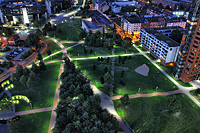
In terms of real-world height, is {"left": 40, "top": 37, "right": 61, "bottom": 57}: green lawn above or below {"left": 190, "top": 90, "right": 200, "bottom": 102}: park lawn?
above

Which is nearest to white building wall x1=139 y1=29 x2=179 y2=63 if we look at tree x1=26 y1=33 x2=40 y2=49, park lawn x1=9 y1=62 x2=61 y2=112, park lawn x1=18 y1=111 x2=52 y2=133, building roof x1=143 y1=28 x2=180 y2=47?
building roof x1=143 y1=28 x2=180 y2=47

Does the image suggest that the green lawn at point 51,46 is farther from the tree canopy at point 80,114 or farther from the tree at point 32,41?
the tree canopy at point 80,114

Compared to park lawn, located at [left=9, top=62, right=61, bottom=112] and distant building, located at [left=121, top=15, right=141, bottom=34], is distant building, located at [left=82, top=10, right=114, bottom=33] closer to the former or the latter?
distant building, located at [left=121, top=15, right=141, bottom=34]

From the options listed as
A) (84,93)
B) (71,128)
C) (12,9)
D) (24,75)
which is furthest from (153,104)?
(12,9)

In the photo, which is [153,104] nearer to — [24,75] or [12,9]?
[24,75]

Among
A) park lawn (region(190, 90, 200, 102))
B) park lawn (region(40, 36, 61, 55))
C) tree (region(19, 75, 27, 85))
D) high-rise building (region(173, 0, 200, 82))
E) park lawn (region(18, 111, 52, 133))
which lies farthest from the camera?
park lawn (region(40, 36, 61, 55))

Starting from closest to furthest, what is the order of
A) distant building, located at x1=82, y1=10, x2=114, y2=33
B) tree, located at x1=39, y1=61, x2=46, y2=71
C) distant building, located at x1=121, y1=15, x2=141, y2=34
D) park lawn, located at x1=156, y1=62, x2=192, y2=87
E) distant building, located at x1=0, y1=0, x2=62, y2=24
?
park lawn, located at x1=156, y1=62, x2=192, y2=87, tree, located at x1=39, y1=61, x2=46, y2=71, distant building, located at x1=121, y1=15, x2=141, y2=34, distant building, located at x1=82, y1=10, x2=114, y2=33, distant building, located at x1=0, y1=0, x2=62, y2=24
